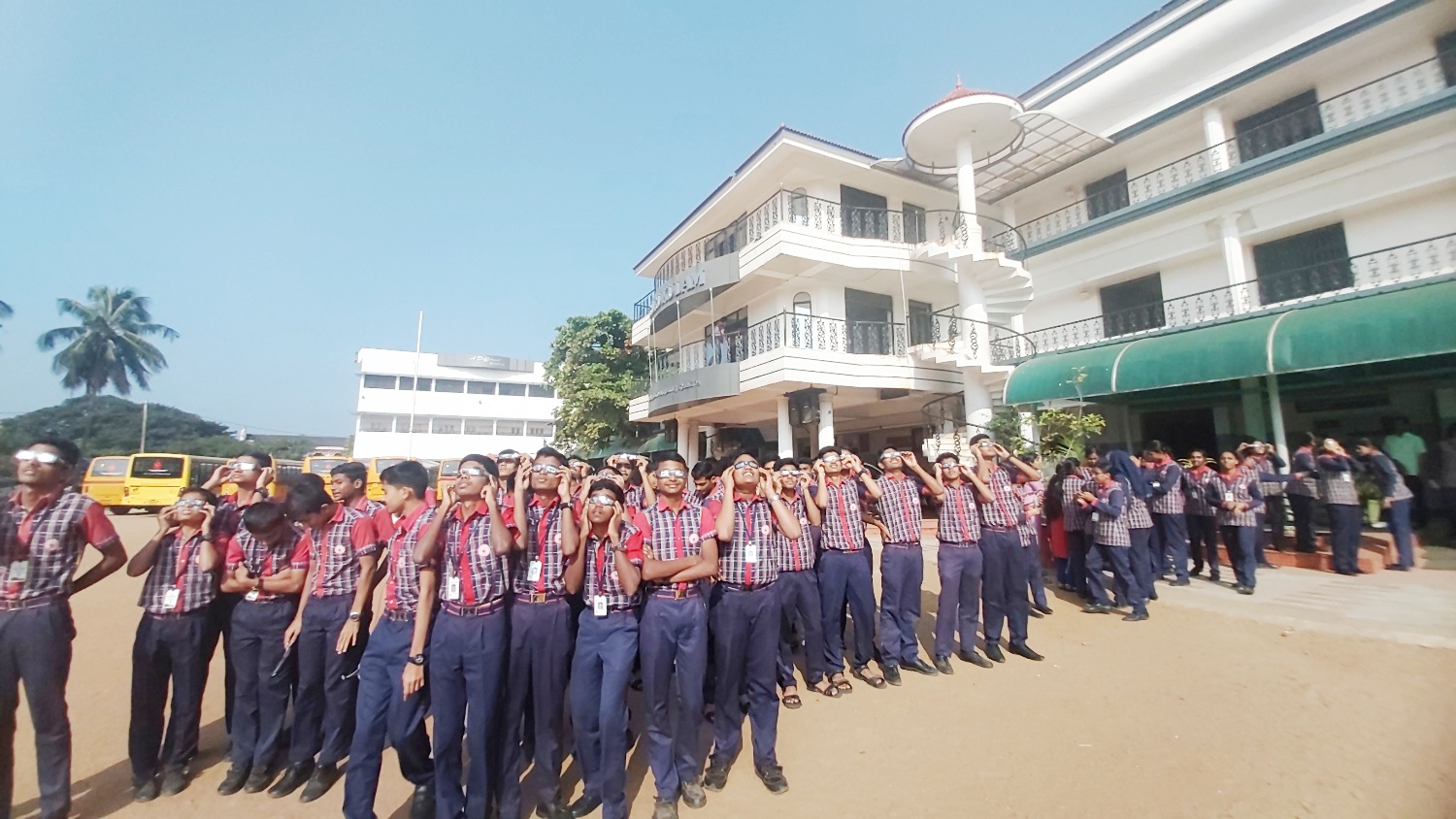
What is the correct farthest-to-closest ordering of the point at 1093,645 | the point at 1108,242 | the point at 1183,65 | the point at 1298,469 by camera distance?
1. the point at 1108,242
2. the point at 1183,65
3. the point at 1298,469
4. the point at 1093,645

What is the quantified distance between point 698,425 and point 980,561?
1459 cm

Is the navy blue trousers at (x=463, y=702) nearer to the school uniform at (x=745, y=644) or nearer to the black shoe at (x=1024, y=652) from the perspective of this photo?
the school uniform at (x=745, y=644)

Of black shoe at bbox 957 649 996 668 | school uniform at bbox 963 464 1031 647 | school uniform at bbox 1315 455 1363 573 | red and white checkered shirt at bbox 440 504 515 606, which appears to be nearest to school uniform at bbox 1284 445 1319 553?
school uniform at bbox 1315 455 1363 573

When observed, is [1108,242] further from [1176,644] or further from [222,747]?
[222,747]

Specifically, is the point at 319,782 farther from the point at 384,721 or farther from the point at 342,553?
the point at 342,553

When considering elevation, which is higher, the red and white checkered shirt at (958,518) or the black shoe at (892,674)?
the red and white checkered shirt at (958,518)

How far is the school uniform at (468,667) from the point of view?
297cm

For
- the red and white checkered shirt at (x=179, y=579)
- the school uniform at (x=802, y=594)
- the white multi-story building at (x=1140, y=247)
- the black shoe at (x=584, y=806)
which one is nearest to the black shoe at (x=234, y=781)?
the red and white checkered shirt at (x=179, y=579)

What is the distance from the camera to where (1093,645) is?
5.62m

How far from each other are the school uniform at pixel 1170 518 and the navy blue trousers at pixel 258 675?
8.62 meters

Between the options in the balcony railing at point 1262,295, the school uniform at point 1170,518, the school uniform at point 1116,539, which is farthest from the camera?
the balcony railing at point 1262,295

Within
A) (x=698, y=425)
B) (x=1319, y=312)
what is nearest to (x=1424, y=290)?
(x=1319, y=312)

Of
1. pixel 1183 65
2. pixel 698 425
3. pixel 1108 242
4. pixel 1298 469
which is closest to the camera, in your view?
pixel 1298 469

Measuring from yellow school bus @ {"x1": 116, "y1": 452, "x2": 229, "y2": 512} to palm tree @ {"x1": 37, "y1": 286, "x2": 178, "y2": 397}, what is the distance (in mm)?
29438
